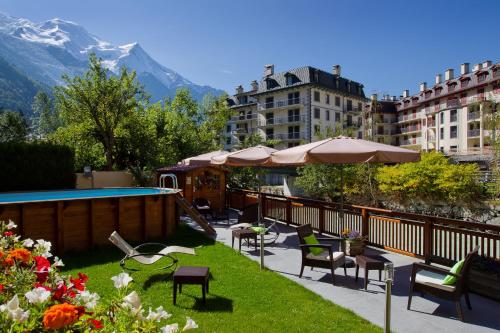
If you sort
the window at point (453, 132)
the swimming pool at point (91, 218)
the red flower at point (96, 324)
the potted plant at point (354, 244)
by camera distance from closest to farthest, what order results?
the red flower at point (96, 324) → the swimming pool at point (91, 218) → the potted plant at point (354, 244) → the window at point (453, 132)

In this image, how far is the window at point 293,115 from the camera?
47750 mm

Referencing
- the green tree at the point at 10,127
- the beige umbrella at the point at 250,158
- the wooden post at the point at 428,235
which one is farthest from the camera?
the green tree at the point at 10,127

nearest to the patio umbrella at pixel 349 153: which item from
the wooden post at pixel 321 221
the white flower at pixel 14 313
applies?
the wooden post at pixel 321 221

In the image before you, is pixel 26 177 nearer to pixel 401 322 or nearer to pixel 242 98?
pixel 401 322

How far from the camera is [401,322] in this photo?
472cm

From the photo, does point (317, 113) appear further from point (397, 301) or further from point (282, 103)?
point (397, 301)

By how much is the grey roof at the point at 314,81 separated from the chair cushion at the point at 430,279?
1654 inches

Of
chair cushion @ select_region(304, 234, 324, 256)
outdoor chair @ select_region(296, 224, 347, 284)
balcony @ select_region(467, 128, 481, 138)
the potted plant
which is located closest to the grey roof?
balcony @ select_region(467, 128, 481, 138)

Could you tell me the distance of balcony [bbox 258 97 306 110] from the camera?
4697 centimetres

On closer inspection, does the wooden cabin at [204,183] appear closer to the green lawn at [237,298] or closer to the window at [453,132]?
the green lawn at [237,298]

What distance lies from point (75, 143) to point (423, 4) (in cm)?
2027

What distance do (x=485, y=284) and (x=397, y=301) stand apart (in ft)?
4.97

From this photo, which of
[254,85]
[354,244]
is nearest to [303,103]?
[254,85]

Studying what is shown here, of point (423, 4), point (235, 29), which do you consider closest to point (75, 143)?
point (235, 29)
